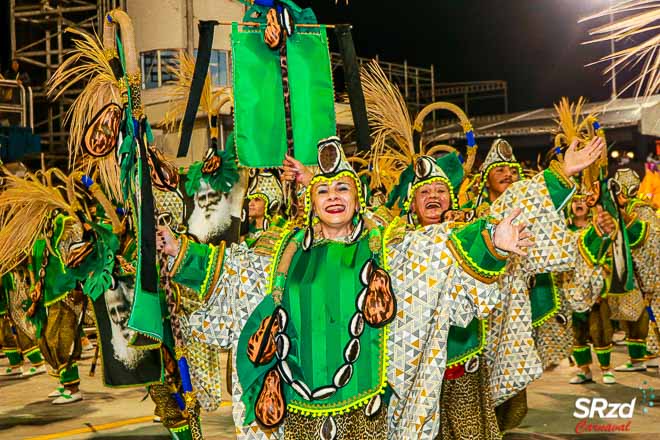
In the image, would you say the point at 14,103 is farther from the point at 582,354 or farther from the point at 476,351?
the point at 476,351

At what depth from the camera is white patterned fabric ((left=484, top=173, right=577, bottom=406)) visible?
5289 mm

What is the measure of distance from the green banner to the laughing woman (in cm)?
99

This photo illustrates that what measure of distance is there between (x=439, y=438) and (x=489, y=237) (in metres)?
1.51

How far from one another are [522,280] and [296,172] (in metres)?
1.83

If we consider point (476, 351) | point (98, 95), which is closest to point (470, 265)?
point (476, 351)

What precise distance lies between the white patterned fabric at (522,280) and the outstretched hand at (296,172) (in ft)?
4.45

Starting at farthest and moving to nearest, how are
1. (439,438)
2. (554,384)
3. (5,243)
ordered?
(554,384), (5,243), (439,438)

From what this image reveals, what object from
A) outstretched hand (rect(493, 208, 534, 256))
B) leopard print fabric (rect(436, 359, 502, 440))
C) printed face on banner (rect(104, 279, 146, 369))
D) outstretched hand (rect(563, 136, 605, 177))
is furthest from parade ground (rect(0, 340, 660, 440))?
outstretched hand (rect(493, 208, 534, 256))

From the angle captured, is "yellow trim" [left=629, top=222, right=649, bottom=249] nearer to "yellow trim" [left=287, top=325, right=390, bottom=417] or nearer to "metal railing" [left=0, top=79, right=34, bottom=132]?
"yellow trim" [left=287, top=325, right=390, bottom=417]

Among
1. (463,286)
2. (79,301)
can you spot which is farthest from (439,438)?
(79,301)

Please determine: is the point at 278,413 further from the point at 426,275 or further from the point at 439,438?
the point at 439,438

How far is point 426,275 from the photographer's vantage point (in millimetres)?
4020

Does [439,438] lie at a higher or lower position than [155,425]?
higher

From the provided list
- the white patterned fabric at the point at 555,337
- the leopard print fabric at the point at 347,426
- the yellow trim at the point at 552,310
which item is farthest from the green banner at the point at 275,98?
the white patterned fabric at the point at 555,337
